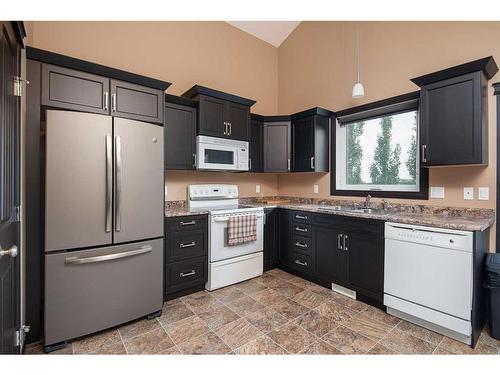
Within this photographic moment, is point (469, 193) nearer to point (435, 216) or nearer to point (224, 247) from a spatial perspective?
point (435, 216)

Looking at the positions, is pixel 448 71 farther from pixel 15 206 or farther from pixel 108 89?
pixel 15 206

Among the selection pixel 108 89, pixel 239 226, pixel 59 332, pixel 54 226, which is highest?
pixel 108 89

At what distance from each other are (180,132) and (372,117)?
95.1 inches

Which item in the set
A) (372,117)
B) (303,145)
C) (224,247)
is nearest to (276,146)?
(303,145)

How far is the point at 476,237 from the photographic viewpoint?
69.4 inches

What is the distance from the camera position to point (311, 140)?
3.35 meters

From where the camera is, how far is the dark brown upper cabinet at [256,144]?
3.57 metres

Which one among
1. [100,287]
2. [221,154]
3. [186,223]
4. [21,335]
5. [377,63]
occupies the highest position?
[377,63]

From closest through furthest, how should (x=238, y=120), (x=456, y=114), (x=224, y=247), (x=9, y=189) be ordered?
(x=9, y=189) < (x=456, y=114) < (x=224, y=247) < (x=238, y=120)

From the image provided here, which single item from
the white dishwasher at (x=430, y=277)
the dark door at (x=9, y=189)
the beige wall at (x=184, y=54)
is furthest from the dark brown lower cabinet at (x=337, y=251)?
the dark door at (x=9, y=189)

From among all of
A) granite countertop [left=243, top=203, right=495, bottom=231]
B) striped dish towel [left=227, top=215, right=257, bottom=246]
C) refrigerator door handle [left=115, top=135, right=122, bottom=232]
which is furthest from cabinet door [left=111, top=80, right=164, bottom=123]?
Answer: granite countertop [left=243, top=203, right=495, bottom=231]
